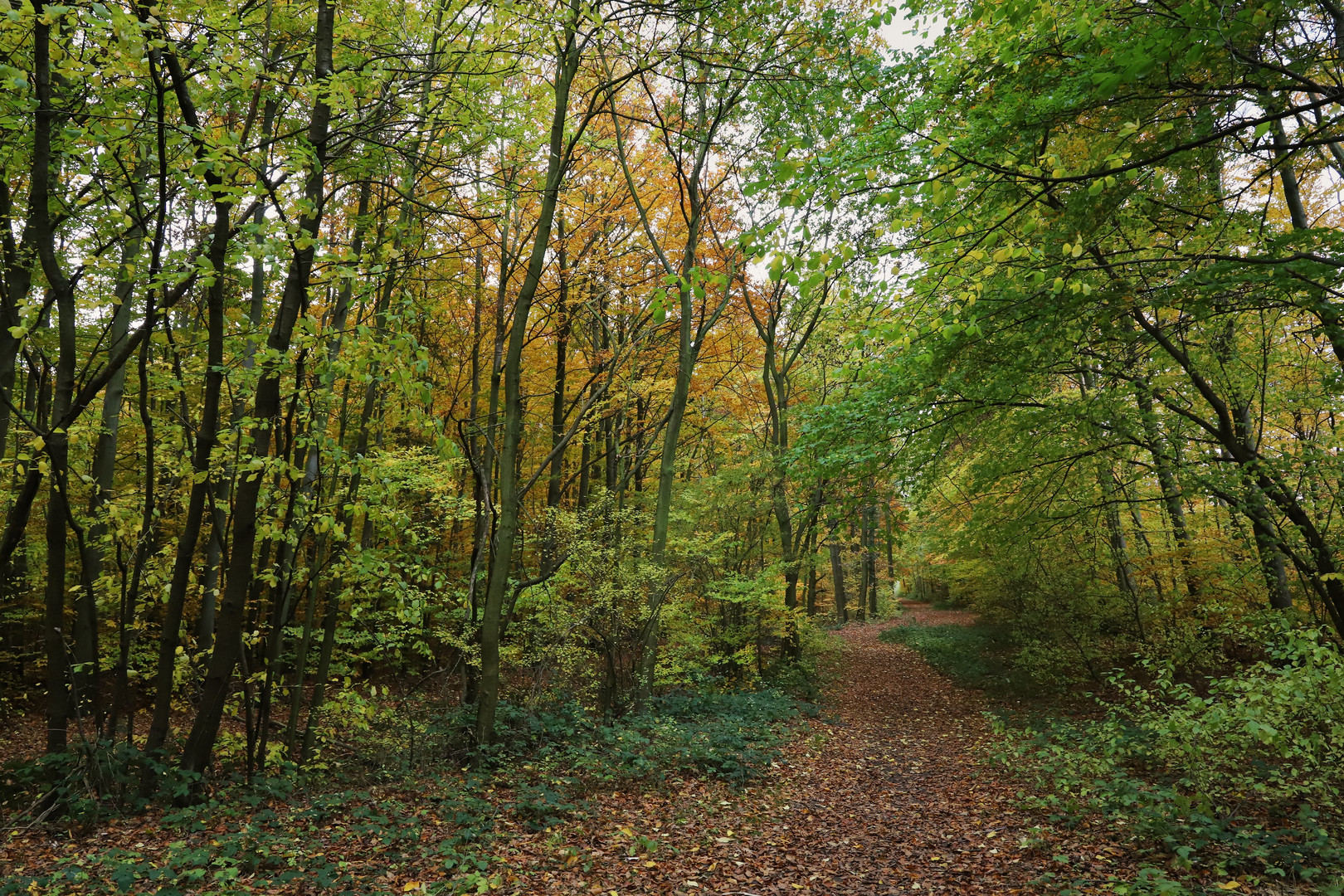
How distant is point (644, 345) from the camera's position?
13.1 metres

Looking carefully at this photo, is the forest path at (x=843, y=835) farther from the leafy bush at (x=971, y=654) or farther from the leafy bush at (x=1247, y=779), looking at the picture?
the leafy bush at (x=971, y=654)

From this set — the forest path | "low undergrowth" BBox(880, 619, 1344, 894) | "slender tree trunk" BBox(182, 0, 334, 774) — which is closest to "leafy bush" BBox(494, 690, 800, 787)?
the forest path

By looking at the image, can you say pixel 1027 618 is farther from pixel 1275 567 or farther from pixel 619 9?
pixel 619 9

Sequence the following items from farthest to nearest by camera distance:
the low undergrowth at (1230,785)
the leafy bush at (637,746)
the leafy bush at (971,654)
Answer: the leafy bush at (971,654)
the leafy bush at (637,746)
the low undergrowth at (1230,785)

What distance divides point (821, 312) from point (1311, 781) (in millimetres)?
11807

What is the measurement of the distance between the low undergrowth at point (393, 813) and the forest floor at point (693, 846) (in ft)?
0.08

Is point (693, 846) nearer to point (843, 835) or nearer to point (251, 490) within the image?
point (843, 835)

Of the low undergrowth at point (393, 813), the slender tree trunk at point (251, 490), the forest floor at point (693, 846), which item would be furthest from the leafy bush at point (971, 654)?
the slender tree trunk at point (251, 490)

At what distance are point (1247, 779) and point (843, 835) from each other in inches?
123

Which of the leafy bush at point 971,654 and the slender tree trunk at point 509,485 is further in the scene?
the leafy bush at point 971,654

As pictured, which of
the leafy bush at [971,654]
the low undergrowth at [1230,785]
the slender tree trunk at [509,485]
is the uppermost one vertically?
the slender tree trunk at [509,485]

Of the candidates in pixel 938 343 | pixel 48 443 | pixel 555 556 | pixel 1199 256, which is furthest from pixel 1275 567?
pixel 48 443

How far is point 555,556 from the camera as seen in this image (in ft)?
29.3

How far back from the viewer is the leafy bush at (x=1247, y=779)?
4.39 meters
